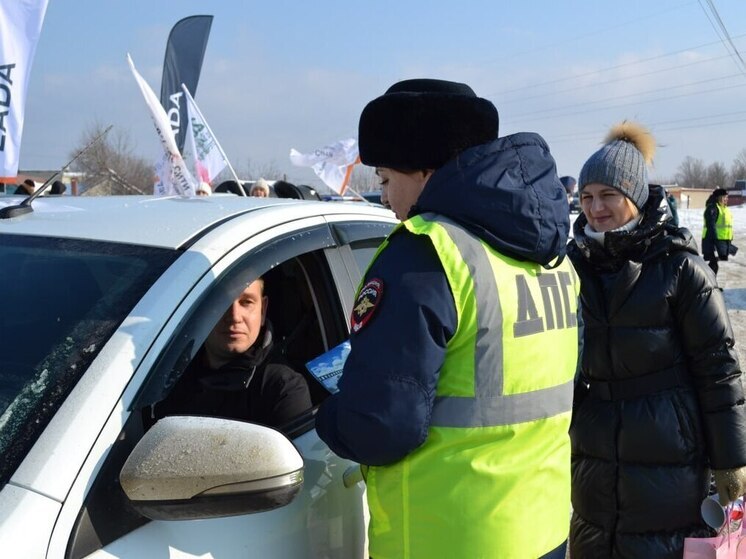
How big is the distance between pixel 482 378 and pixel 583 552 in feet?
5.18

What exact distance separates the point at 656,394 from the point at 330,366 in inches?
46.1

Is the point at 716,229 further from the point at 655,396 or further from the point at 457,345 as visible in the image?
the point at 457,345

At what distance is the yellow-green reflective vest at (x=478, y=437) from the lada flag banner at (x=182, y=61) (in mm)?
6994

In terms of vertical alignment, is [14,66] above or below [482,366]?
above

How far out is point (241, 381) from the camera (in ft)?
6.91

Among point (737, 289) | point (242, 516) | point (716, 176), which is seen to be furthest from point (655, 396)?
point (716, 176)

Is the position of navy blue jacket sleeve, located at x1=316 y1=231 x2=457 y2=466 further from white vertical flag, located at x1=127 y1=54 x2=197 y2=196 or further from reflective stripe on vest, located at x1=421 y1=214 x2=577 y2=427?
white vertical flag, located at x1=127 y1=54 x2=197 y2=196

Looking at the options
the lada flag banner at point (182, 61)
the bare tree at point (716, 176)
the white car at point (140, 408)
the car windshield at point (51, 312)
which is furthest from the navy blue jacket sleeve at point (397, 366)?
the bare tree at point (716, 176)

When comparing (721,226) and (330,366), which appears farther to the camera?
(721,226)

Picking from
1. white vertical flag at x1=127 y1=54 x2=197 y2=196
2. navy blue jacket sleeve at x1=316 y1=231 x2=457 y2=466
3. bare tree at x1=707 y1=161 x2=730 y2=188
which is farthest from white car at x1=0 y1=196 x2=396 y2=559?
bare tree at x1=707 y1=161 x2=730 y2=188

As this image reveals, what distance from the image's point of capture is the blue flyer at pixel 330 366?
7.20 ft

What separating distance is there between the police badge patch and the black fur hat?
326mm

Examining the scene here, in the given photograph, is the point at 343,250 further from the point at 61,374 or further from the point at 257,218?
the point at 61,374

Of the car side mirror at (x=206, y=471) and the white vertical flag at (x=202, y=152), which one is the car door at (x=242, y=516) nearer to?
→ the car side mirror at (x=206, y=471)
